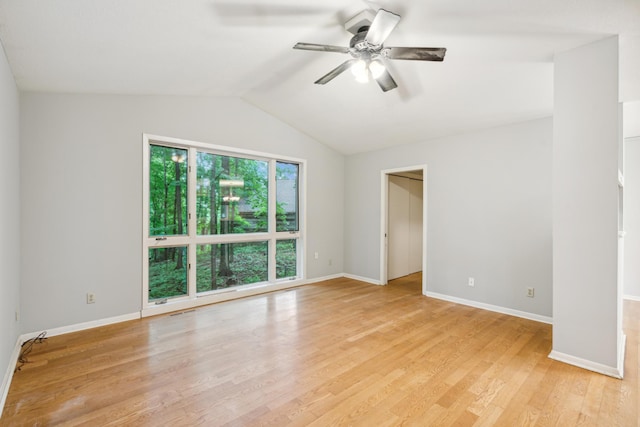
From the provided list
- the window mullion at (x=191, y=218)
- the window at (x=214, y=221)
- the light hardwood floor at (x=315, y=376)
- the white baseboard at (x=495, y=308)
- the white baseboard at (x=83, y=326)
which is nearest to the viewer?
the light hardwood floor at (x=315, y=376)

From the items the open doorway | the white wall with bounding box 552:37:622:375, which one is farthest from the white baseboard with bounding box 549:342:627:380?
the open doorway

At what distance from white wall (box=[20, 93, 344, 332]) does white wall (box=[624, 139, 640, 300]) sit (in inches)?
257

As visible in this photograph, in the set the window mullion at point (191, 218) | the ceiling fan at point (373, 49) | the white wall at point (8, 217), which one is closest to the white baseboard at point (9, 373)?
the white wall at point (8, 217)

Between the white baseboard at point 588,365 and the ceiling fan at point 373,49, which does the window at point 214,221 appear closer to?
the ceiling fan at point 373,49

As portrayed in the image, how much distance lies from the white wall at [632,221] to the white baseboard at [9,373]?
288 inches

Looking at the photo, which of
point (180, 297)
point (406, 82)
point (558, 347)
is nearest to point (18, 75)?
point (180, 297)

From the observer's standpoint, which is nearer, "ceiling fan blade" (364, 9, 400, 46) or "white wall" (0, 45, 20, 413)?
"ceiling fan blade" (364, 9, 400, 46)

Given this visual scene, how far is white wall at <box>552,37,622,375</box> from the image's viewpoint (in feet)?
7.66

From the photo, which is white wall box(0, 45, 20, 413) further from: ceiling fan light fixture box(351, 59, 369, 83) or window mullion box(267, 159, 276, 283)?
window mullion box(267, 159, 276, 283)

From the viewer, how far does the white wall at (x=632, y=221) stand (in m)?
4.50

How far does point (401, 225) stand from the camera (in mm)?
5801

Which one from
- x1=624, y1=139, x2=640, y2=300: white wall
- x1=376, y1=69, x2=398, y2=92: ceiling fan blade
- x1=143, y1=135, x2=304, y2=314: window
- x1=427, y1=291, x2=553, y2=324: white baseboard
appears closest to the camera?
x1=376, y1=69, x2=398, y2=92: ceiling fan blade

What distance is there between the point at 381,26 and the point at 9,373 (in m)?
3.80

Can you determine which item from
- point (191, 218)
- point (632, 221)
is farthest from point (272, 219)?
point (632, 221)
